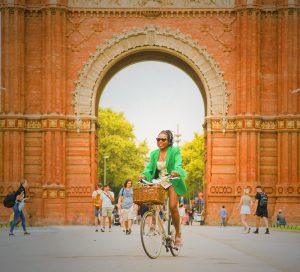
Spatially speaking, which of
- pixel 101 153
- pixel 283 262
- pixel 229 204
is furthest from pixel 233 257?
pixel 101 153

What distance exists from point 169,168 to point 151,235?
1.47 metres

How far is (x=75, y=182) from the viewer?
4056cm

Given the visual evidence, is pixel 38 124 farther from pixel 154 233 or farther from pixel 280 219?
pixel 154 233

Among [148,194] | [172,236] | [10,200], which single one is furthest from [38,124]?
[148,194]

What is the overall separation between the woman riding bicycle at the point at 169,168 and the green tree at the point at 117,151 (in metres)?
72.2

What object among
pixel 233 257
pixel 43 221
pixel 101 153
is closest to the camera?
pixel 233 257

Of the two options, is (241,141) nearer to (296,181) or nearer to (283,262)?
(296,181)

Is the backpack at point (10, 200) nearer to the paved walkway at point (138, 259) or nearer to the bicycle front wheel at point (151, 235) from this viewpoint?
the paved walkway at point (138, 259)

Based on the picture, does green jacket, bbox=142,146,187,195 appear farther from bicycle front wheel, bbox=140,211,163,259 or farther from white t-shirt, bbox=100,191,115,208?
white t-shirt, bbox=100,191,115,208

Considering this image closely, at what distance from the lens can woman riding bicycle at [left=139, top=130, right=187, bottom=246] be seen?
14930mm

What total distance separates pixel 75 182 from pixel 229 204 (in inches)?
309

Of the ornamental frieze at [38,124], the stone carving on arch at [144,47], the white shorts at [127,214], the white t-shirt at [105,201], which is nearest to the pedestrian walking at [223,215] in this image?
the stone carving on arch at [144,47]

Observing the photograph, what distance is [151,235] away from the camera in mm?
14391

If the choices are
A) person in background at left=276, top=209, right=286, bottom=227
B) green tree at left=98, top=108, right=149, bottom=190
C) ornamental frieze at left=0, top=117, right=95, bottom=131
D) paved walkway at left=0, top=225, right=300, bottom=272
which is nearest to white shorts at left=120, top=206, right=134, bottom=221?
paved walkway at left=0, top=225, right=300, bottom=272
